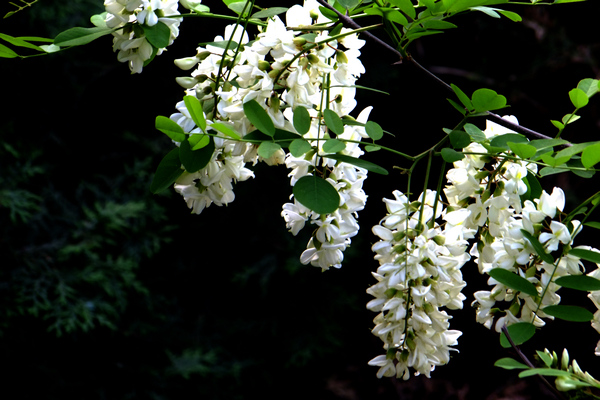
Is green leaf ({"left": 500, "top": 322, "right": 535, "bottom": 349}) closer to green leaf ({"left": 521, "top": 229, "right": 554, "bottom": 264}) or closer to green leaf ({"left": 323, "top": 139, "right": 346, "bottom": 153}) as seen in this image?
green leaf ({"left": 521, "top": 229, "right": 554, "bottom": 264})

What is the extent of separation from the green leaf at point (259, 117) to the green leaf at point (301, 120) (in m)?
0.02

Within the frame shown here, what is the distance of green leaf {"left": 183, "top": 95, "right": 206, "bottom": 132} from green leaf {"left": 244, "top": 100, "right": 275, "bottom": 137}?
0.12 ft

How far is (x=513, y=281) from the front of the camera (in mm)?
504

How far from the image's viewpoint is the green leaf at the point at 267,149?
470mm

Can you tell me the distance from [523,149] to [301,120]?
191mm

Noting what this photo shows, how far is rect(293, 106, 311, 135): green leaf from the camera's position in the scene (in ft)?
1.61

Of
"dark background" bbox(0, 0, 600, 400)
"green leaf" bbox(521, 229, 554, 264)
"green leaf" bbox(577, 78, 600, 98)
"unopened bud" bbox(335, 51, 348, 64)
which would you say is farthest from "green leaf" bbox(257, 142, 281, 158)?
"dark background" bbox(0, 0, 600, 400)

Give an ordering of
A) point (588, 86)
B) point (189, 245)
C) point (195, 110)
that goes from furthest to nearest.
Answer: point (189, 245), point (588, 86), point (195, 110)

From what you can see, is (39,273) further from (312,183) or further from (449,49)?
(449,49)

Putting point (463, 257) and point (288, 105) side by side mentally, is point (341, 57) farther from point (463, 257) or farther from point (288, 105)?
point (463, 257)

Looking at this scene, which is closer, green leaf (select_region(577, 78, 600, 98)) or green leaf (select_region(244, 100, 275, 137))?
green leaf (select_region(244, 100, 275, 137))

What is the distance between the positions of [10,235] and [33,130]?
16.0 inches

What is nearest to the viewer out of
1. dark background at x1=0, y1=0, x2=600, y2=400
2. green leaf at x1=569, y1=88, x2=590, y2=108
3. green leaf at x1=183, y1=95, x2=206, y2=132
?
green leaf at x1=183, y1=95, x2=206, y2=132

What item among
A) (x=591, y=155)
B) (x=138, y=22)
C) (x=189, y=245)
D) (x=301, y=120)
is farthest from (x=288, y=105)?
(x=189, y=245)
